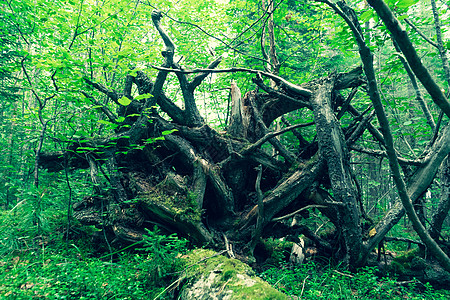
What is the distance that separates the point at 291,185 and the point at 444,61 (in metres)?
3.62

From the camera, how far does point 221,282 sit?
2.35m

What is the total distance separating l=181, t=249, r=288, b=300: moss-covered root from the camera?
6.63 feet

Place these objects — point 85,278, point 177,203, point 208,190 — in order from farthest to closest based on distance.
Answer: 1. point 208,190
2. point 177,203
3. point 85,278

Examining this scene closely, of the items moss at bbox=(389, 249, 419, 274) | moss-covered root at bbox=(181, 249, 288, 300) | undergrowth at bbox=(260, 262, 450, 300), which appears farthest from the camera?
moss at bbox=(389, 249, 419, 274)

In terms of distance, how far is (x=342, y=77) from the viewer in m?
4.63

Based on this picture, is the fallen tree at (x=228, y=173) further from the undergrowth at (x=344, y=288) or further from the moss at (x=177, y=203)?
the undergrowth at (x=344, y=288)

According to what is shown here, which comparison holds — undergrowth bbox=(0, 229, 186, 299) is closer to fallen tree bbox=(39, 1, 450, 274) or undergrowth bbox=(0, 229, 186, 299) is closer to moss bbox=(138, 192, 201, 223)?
moss bbox=(138, 192, 201, 223)

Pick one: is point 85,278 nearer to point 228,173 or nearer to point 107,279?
point 107,279

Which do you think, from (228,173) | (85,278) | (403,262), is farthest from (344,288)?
(85,278)

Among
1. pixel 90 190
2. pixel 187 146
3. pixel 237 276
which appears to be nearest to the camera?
pixel 237 276

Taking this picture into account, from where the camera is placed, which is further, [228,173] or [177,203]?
[228,173]

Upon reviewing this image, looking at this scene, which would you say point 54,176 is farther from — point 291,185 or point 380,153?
point 380,153

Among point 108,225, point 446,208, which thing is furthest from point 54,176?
point 446,208

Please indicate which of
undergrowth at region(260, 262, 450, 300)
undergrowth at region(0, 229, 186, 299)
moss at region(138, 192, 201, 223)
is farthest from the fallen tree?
undergrowth at region(0, 229, 186, 299)
